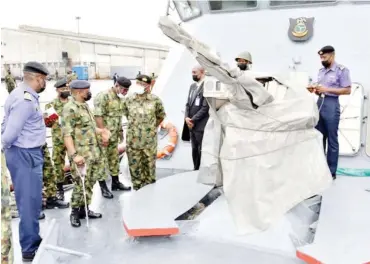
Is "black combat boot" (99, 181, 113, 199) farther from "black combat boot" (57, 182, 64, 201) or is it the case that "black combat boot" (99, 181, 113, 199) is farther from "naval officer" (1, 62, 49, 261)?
"naval officer" (1, 62, 49, 261)

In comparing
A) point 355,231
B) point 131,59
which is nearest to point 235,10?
point 355,231

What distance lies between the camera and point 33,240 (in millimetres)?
3572

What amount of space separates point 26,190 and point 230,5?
3.69 meters

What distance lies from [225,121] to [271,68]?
2705 millimetres

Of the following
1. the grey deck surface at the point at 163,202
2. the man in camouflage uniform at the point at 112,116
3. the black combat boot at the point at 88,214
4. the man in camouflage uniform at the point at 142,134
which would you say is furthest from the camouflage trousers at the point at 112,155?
the black combat boot at the point at 88,214

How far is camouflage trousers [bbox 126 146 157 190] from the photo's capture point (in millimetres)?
5074

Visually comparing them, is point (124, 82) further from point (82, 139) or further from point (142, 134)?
point (82, 139)

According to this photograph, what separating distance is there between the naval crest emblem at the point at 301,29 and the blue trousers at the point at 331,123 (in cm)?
109

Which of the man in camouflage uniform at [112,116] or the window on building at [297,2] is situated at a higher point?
the window on building at [297,2]

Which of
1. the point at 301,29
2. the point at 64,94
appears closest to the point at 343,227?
the point at 301,29

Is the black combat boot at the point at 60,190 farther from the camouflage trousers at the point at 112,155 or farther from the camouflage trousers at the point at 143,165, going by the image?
the camouflage trousers at the point at 143,165

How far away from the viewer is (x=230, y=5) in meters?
5.75

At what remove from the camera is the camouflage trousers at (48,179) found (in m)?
4.79

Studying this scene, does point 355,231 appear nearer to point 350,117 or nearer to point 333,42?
point 350,117
